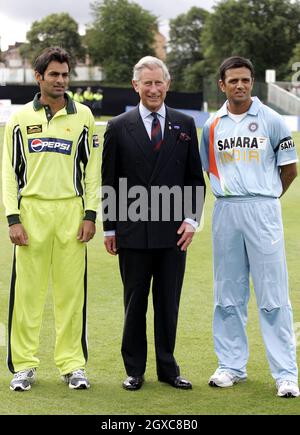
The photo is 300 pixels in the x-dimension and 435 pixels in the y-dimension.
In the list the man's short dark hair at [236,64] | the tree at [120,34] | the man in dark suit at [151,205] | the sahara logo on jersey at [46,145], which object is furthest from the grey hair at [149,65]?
the tree at [120,34]

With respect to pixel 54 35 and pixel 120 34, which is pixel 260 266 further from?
pixel 54 35

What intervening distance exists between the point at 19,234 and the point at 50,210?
226 mm

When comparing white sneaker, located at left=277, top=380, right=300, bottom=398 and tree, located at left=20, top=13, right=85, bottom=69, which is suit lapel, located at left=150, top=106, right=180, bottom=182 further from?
tree, located at left=20, top=13, right=85, bottom=69

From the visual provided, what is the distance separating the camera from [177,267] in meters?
5.33

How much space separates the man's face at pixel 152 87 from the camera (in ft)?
16.8

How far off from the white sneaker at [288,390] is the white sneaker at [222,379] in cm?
34

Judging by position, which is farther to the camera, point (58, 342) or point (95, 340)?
Result: point (95, 340)

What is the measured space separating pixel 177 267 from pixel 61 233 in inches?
28.3

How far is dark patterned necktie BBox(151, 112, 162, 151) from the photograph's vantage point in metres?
5.23

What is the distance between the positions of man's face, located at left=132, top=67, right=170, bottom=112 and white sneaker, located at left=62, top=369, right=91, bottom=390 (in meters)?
1.62

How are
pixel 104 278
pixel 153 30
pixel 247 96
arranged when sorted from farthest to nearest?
pixel 153 30 → pixel 104 278 → pixel 247 96
